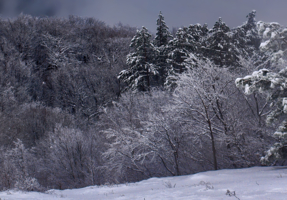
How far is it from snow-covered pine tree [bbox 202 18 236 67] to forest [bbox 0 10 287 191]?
0.12m

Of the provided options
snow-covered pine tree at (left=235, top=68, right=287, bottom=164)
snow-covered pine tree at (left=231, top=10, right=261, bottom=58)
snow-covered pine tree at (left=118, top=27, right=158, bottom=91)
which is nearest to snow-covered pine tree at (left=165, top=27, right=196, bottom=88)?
snow-covered pine tree at (left=118, top=27, right=158, bottom=91)

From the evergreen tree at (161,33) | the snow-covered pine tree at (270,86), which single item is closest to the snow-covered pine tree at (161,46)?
the evergreen tree at (161,33)

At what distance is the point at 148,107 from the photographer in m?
25.2

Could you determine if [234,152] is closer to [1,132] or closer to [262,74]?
[262,74]

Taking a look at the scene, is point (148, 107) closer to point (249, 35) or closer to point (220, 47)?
point (220, 47)

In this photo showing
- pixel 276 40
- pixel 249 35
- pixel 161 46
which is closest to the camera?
pixel 276 40

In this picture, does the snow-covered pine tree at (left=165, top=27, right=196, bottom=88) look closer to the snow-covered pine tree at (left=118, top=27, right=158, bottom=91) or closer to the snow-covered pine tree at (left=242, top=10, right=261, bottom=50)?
the snow-covered pine tree at (left=118, top=27, right=158, bottom=91)

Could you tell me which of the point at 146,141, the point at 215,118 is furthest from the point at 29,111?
the point at 215,118

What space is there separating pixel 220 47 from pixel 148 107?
10959mm

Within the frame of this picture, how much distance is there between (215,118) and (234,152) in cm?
264

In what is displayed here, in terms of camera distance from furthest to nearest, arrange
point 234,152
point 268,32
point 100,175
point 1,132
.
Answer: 1. point 1,132
2. point 100,175
3. point 234,152
4. point 268,32

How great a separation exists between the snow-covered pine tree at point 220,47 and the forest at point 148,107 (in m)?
0.12

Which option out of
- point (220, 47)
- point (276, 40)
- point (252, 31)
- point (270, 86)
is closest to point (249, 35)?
point (252, 31)

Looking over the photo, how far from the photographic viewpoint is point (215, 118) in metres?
16.1
